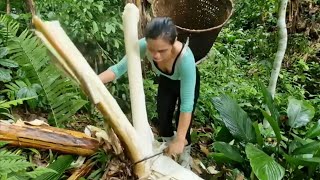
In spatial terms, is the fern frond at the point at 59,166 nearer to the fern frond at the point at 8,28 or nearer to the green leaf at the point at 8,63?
the green leaf at the point at 8,63

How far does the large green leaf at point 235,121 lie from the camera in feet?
10.3

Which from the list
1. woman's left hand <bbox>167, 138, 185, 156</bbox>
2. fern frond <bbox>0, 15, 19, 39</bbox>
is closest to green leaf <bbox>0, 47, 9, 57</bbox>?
fern frond <bbox>0, 15, 19, 39</bbox>

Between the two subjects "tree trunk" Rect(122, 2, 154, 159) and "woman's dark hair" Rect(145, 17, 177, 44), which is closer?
"woman's dark hair" Rect(145, 17, 177, 44)

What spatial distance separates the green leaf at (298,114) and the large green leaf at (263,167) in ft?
Answer: 1.89

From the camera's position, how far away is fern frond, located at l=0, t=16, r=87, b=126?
9.97ft

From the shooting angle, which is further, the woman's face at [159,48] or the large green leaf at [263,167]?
the large green leaf at [263,167]

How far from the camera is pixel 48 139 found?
2.67 meters

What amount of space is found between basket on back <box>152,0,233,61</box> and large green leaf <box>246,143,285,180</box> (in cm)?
92

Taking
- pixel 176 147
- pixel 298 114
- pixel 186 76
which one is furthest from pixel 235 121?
pixel 186 76

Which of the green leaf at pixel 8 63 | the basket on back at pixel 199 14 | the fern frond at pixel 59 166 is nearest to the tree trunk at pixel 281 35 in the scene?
the basket on back at pixel 199 14

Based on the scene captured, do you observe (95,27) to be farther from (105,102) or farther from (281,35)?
(281,35)

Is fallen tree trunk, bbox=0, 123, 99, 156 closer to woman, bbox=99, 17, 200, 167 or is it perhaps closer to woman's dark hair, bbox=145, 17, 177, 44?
woman, bbox=99, 17, 200, 167

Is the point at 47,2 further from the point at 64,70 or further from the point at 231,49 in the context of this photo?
the point at 231,49

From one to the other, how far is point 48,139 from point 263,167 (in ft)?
4.08
